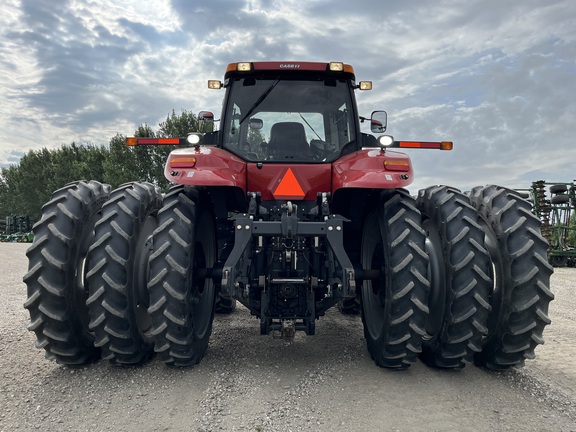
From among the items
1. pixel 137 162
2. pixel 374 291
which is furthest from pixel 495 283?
pixel 137 162

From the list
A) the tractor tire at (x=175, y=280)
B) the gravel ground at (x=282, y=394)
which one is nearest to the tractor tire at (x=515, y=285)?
the gravel ground at (x=282, y=394)

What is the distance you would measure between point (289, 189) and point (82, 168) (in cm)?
3996

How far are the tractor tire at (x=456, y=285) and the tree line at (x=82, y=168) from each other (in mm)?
29360

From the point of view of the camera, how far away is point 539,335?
12.1 ft

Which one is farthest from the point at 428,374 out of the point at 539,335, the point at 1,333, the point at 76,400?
the point at 1,333

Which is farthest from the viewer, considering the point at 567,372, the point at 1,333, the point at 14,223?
the point at 14,223

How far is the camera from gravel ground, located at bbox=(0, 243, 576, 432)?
9.97ft

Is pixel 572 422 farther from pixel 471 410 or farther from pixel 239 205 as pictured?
pixel 239 205

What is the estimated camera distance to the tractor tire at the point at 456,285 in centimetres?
353

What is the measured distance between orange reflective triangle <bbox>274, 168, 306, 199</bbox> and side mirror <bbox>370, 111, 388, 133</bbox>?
1.51m

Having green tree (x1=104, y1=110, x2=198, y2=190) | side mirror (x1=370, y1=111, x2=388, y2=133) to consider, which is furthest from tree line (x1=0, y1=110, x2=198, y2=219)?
side mirror (x1=370, y1=111, x2=388, y2=133)

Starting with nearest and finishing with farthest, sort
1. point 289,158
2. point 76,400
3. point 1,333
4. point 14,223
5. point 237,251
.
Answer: point 76,400 → point 237,251 → point 289,158 → point 1,333 → point 14,223

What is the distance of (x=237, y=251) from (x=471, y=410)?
211cm

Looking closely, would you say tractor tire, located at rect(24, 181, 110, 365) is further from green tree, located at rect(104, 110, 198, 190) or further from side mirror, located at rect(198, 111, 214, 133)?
green tree, located at rect(104, 110, 198, 190)
